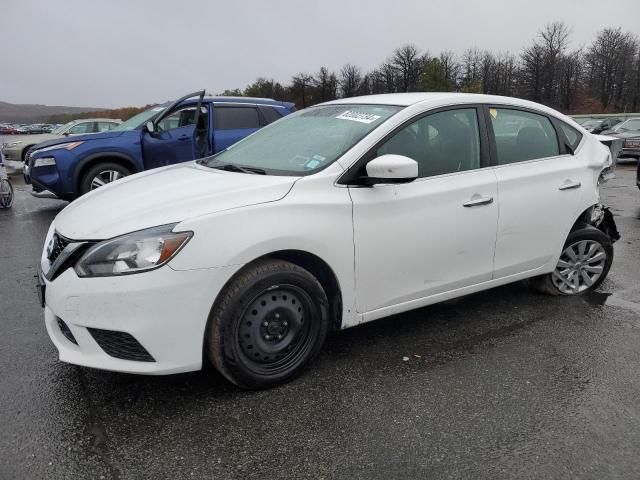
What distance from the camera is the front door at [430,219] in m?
3.05

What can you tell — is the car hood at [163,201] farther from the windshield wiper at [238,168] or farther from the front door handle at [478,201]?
the front door handle at [478,201]

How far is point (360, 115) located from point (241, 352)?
1.77 m

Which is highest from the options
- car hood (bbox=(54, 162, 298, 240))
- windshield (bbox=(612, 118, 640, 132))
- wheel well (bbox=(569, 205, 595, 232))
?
car hood (bbox=(54, 162, 298, 240))

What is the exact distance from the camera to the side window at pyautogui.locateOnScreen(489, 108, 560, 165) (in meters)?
3.72

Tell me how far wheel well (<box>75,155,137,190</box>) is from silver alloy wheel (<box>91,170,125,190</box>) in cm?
17

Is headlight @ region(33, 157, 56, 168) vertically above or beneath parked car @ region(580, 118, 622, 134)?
above

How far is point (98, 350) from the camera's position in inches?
101

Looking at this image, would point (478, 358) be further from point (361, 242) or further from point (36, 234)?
point (36, 234)

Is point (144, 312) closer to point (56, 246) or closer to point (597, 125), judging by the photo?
point (56, 246)

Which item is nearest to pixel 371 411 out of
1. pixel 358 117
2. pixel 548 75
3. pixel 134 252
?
pixel 134 252

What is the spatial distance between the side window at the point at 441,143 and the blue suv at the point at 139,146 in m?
4.60

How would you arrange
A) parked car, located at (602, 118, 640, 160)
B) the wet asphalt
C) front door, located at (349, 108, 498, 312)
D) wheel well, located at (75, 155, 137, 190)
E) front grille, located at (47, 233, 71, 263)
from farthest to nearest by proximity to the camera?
parked car, located at (602, 118, 640, 160) < wheel well, located at (75, 155, 137, 190) < front door, located at (349, 108, 498, 312) < front grille, located at (47, 233, 71, 263) < the wet asphalt

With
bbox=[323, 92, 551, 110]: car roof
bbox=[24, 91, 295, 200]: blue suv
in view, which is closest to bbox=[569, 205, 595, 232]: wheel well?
bbox=[323, 92, 551, 110]: car roof

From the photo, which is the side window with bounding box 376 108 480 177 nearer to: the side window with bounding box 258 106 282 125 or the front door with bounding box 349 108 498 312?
the front door with bounding box 349 108 498 312
